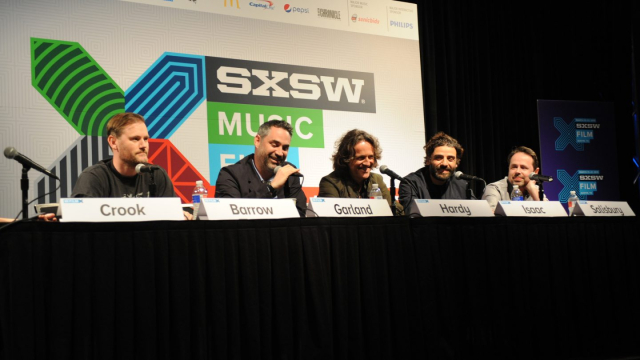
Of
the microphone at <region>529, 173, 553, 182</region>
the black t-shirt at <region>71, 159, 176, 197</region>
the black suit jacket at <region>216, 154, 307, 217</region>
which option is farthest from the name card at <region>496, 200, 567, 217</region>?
the black t-shirt at <region>71, 159, 176, 197</region>

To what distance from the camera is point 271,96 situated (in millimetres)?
4188

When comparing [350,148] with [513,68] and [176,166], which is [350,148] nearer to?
[176,166]

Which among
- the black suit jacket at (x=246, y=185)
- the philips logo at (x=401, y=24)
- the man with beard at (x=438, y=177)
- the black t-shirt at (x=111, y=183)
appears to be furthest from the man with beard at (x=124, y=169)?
the philips logo at (x=401, y=24)

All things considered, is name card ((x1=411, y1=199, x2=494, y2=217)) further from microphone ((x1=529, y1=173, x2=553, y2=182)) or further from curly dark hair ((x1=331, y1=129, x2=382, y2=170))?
curly dark hair ((x1=331, y1=129, x2=382, y2=170))

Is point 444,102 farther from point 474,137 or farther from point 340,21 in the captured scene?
point 340,21

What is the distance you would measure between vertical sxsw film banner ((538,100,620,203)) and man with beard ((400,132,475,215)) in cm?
195

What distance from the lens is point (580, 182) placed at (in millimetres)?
5312

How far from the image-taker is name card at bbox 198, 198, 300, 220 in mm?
2006

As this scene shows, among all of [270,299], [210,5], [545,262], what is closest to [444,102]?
[210,5]

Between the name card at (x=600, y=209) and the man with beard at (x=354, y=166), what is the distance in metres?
1.06

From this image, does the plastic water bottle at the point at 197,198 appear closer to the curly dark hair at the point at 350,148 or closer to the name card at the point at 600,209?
the curly dark hair at the point at 350,148

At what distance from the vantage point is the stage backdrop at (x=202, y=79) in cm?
352

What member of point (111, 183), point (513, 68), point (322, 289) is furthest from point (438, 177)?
point (513, 68)

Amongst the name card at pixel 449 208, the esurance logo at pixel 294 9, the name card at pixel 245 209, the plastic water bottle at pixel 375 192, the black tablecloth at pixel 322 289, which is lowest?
the black tablecloth at pixel 322 289
